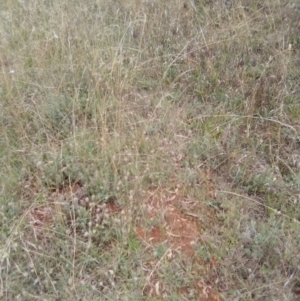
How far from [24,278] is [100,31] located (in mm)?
1812

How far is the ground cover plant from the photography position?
2074 millimetres

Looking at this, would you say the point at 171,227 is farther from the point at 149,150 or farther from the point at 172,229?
the point at 149,150

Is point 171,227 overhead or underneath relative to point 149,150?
underneath

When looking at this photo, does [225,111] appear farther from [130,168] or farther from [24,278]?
[24,278]

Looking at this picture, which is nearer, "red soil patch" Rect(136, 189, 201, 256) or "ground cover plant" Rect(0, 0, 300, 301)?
"ground cover plant" Rect(0, 0, 300, 301)

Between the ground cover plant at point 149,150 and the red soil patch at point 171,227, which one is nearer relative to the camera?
the ground cover plant at point 149,150

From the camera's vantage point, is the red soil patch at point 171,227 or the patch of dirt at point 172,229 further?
the red soil patch at point 171,227

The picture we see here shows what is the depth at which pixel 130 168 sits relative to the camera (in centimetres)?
239

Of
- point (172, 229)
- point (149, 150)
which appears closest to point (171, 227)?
point (172, 229)

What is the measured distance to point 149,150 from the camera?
8.25 ft

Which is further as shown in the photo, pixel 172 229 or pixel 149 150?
pixel 149 150

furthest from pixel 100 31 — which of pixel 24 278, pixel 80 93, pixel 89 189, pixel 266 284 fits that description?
pixel 266 284

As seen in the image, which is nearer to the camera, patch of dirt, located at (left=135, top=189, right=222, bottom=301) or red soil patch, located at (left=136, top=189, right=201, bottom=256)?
patch of dirt, located at (left=135, top=189, right=222, bottom=301)

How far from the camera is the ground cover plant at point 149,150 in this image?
2.07 m
